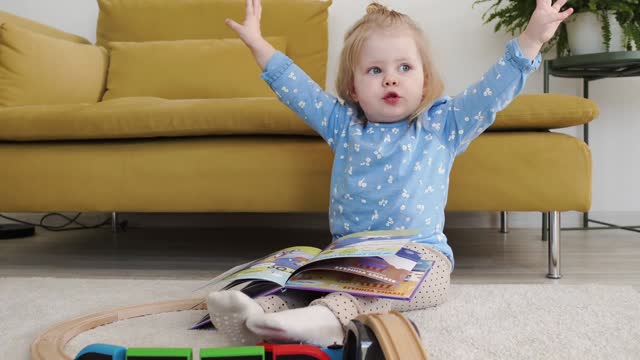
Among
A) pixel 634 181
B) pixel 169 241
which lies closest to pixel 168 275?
pixel 169 241

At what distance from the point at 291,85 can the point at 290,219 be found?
3.71ft

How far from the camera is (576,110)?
3.96 feet

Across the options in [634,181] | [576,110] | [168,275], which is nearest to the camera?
[576,110]

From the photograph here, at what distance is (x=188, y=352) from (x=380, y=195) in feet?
1.97

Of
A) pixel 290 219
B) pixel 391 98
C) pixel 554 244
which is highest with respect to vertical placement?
pixel 391 98

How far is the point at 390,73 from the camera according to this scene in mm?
1044

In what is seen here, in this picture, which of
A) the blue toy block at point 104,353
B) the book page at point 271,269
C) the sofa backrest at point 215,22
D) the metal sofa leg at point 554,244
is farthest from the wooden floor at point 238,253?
the blue toy block at point 104,353

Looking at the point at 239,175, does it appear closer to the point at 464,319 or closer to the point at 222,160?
the point at 222,160

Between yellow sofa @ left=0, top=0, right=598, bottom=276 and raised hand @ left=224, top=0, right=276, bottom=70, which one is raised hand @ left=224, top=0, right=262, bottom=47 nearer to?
raised hand @ left=224, top=0, right=276, bottom=70

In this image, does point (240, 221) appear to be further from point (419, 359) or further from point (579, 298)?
point (419, 359)

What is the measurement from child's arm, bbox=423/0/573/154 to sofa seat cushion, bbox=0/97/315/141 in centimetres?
31

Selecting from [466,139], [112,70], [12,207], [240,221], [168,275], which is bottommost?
[240,221]

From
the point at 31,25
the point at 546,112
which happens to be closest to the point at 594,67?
the point at 546,112

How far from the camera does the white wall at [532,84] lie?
2.08 m
